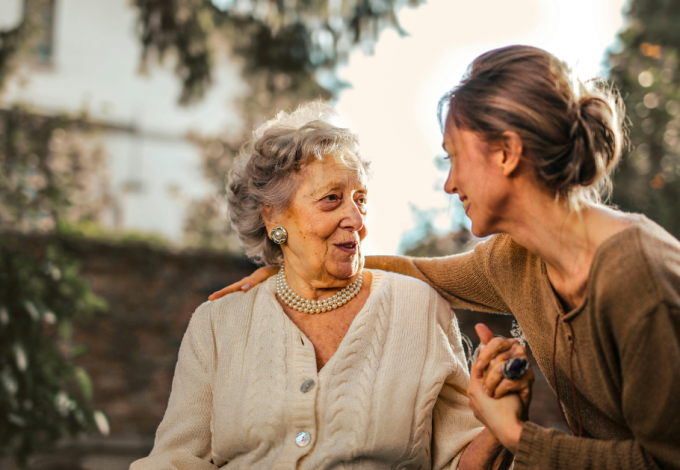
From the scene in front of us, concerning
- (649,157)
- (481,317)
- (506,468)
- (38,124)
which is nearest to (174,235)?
(38,124)

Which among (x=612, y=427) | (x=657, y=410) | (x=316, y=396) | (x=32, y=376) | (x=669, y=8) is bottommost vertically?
(x=32, y=376)

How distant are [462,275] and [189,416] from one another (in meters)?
1.14

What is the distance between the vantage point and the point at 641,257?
144 cm

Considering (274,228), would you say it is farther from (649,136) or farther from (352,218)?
(649,136)

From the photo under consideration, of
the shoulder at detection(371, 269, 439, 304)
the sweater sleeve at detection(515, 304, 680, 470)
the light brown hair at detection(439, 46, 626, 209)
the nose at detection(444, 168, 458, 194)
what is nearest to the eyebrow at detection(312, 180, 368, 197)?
the shoulder at detection(371, 269, 439, 304)

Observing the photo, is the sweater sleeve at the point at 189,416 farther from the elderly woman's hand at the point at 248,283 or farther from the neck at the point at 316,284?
the neck at the point at 316,284

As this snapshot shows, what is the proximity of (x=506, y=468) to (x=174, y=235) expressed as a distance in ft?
20.1

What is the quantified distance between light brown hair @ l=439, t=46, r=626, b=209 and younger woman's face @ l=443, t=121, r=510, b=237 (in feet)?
0.14

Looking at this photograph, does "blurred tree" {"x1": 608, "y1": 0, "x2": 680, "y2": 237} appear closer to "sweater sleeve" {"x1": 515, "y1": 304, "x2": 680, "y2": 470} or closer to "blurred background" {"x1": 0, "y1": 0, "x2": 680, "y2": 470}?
"blurred background" {"x1": 0, "y1": 0, "x2": 680, "y2": 470}

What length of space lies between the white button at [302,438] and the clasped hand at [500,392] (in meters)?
0.59

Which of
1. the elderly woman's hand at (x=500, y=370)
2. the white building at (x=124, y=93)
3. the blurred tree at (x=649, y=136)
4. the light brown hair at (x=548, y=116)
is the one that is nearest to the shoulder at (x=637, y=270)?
the light brown hair at (x=548, y=116)

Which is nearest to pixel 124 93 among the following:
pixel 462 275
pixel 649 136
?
pixel 649 136

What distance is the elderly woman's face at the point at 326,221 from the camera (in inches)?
85.2

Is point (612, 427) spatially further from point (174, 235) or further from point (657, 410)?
point (174, 235)
